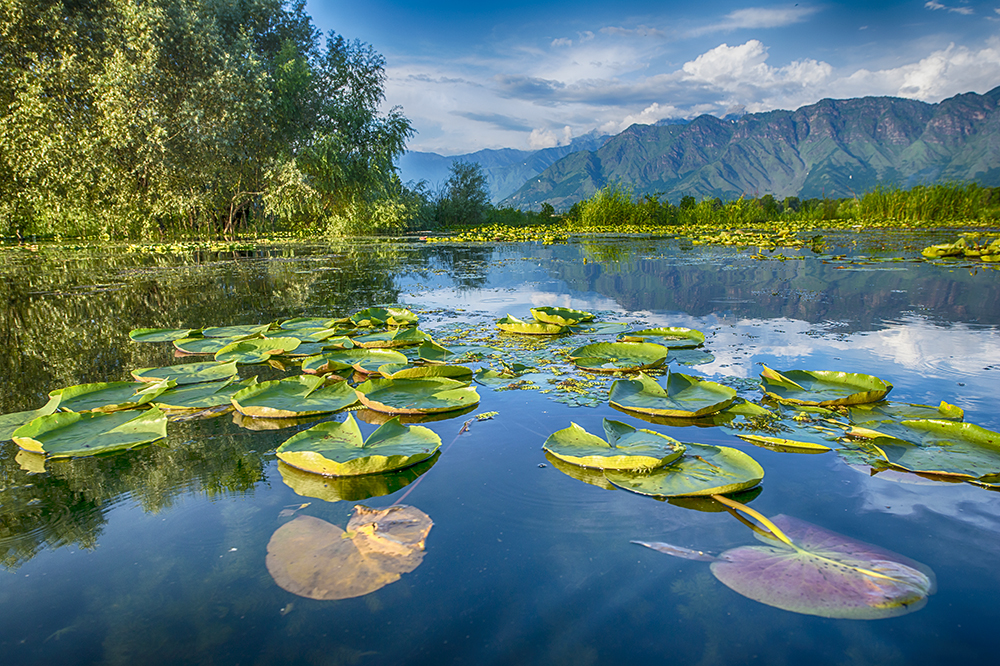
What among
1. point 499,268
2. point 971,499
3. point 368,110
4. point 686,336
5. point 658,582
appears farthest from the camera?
point 368,110

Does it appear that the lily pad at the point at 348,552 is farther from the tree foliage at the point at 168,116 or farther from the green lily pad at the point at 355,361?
the tree foliage at the point at 168,116

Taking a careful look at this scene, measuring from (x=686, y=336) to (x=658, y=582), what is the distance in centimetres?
185

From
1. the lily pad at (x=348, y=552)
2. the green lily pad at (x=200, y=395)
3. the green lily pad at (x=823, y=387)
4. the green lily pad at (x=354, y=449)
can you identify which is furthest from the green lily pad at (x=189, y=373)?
the green lily pad at (x=823, y=387)

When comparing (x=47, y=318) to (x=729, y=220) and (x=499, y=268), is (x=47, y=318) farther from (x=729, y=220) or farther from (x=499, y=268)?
(x=729, y=220)

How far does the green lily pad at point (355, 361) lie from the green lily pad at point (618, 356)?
2.62 ft

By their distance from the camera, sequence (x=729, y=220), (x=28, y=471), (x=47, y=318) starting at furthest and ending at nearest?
(x=729, y=220)
(x=47, y=318)
(x=28, y=471)

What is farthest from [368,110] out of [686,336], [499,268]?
[686,336]

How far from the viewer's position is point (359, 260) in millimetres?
7625

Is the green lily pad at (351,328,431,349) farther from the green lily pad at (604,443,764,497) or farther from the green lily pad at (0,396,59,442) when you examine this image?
the green lily pad at (604,443,764,497)

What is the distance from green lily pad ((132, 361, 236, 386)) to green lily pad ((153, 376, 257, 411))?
0.15 ft

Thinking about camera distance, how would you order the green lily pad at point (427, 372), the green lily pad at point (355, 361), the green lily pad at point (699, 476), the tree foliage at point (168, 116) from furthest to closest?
the tree foliage at point (168, 116)
the green lily pad at point (355, 361)
the green lily pad at point (427, 372)
the green lily pad at point (699, 476)

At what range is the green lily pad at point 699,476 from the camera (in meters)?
1.07

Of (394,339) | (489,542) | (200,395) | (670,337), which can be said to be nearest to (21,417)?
(200,395)

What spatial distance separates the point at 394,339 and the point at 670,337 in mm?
1421
